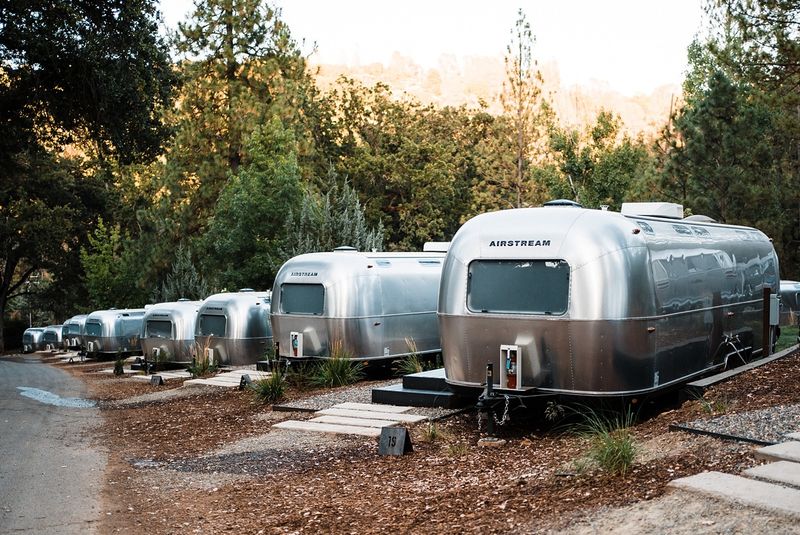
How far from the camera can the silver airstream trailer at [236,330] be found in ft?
66.6

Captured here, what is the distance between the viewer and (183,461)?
10141mm

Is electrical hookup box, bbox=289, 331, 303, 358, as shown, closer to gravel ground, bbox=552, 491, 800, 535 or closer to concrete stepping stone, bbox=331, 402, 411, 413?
concrete stepping stone, bbox=331, 402, 411, 413

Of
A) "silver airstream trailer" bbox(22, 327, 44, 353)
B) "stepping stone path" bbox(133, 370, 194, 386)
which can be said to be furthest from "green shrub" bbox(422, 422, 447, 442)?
"silver airstream trailer" bbox(22, 327, 44, 353)

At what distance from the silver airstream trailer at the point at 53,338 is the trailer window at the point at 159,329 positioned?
2472 cm

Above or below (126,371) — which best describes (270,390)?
above

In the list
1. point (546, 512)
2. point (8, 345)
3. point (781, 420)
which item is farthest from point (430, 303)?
point (8, 345)

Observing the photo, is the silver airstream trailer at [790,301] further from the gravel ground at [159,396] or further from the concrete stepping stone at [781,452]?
the concrete stepping stone at [781,452]

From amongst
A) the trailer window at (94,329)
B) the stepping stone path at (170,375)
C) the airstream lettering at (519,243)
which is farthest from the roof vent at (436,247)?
the trailer window at (94,329)

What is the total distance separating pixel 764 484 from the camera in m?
5.75

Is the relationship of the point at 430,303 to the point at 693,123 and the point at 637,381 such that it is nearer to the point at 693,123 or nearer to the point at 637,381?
the point at 637,381

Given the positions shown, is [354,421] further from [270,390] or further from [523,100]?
[523,100]

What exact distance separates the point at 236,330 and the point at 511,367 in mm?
11584

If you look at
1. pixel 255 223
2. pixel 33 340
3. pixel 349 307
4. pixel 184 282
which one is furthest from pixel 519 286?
pixel 33 340

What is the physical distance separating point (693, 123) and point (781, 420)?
21064mm
